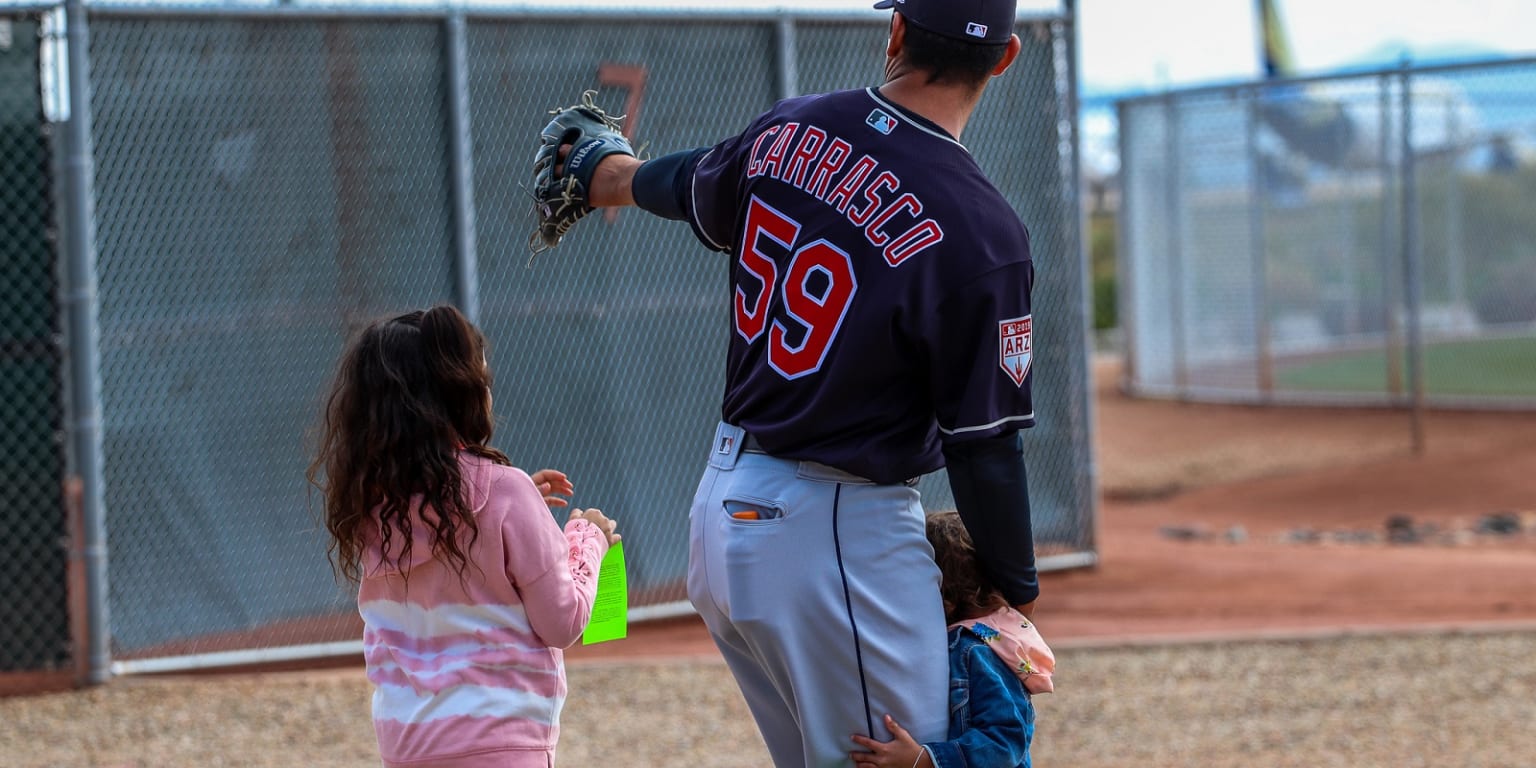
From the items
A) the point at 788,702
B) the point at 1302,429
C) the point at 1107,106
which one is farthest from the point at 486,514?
the point at 1107,106

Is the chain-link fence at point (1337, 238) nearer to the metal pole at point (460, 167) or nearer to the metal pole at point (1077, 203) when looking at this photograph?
the metal pole at point (1077, 203)

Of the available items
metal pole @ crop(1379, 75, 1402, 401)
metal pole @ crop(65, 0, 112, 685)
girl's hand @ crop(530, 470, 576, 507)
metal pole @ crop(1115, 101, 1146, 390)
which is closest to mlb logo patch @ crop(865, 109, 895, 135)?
girl's hand @ crop(530, 470, 576, 507)

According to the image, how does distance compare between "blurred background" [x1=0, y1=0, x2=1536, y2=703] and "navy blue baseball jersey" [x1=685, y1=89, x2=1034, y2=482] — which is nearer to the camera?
"navy blue baseball jersey" [x1=685, y1=89, x2=1034, y2=482]

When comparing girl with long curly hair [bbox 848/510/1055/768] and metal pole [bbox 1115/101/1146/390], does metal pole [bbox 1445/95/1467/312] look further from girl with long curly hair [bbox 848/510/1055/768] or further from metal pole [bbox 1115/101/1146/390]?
girl with long curly hair [bbox 848/510/1055/768]

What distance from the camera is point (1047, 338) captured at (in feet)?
26.9

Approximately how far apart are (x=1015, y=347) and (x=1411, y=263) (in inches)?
457

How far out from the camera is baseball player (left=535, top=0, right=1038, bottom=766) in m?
2.36

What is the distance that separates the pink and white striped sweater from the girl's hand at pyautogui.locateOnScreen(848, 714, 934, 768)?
600 mm

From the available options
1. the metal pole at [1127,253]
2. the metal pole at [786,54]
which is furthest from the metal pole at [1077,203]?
the metal pole at [1127,253]

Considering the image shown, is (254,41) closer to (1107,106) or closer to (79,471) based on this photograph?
(79,471)

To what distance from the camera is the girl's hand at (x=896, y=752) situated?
244 centimetres

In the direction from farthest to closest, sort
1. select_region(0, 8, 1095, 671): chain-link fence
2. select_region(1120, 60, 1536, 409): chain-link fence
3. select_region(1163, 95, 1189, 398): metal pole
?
select_region(1163, 95, 1189, 398): metal pole, select_region(1120, 60, 1536, 409): chain-link fence, select_region(0, 8, 1095, 671): chain-link fence

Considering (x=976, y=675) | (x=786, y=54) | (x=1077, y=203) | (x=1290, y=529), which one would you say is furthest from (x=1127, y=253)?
(x=976, y=675)

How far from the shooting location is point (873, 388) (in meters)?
2.43
